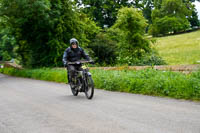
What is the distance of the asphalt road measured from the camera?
5484mm

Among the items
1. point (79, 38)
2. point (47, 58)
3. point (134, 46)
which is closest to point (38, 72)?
point (47, 58)

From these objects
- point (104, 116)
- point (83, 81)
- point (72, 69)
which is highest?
point (72, 69)

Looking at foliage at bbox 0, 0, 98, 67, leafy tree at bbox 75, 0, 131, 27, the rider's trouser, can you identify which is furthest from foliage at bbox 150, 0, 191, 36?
the rider's trouser

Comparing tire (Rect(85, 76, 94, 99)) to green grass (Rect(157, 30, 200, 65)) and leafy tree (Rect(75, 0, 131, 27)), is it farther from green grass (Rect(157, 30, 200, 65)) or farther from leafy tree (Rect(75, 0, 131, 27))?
leafy tree (Rect(75, 0, 131, 27))

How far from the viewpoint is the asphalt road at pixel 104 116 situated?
5.48 meters

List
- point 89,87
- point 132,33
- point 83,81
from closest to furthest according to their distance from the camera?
1. point 89,87
2. point 83,81
3. point 132,33

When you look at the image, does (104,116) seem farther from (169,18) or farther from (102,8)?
(169,18)

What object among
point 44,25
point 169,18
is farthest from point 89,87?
point 169,18

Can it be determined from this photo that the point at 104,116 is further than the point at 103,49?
No

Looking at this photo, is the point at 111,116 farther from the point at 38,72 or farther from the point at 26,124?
the point at 38,72

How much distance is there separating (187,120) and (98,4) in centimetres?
4317

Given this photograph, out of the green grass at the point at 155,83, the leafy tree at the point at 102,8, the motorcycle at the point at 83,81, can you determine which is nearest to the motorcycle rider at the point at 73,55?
the motorcycle at the point at 83,81

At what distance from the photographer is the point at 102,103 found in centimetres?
848

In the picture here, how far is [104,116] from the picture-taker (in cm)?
659
